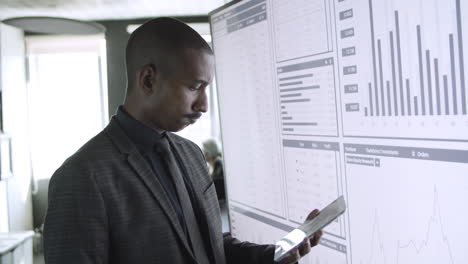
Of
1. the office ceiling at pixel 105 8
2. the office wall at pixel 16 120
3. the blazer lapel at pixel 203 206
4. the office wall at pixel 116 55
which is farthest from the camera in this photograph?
the office wall at pixel 116 55

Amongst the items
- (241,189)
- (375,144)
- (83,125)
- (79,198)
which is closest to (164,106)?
(79,198)

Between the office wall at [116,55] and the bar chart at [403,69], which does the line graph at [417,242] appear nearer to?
the bar chart at [403,69]

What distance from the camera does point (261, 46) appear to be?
1475 mm

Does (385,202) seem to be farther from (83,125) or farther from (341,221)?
(83,125)

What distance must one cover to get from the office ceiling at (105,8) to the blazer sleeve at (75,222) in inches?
125

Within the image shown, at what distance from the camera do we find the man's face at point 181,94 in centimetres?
96

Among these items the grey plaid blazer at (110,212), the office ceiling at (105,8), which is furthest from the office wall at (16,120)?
the grey plaid blazer at (110,212)

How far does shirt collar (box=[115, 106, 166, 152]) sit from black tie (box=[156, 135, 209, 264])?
23mm

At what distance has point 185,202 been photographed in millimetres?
1021

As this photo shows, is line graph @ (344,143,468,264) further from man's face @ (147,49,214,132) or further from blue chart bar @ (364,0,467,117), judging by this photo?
man's face @ (147,49,214,132)

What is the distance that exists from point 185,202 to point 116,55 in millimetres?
3925

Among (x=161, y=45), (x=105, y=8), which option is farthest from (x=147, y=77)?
(x=105, y=8)

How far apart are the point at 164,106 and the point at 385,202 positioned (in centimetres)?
59

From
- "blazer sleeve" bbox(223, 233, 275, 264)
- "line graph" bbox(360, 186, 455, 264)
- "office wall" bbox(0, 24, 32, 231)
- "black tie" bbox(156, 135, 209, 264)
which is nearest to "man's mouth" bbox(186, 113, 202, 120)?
"black tie" bbox(156, 135, 209, 264)
